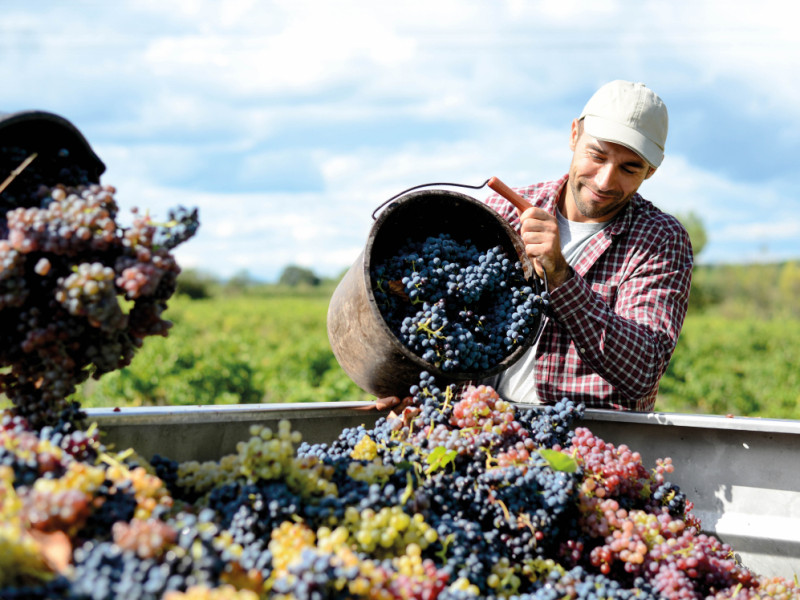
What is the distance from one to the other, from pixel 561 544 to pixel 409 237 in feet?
3.45

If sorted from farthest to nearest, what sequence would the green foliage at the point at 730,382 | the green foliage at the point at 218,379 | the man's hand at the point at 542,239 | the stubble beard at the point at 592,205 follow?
1. the green foliage at the point at 730,382
2. the green foliage at the point at 218,379
3. the stubble beard at the point at 592,205
4. the man's hand at the point at 542,239

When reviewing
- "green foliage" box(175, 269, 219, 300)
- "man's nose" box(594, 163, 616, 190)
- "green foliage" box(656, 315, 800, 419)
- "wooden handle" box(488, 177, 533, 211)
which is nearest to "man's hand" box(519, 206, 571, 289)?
"wooden handle" box(488, 177, 533, 211)

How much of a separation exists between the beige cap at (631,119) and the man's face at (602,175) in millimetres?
47

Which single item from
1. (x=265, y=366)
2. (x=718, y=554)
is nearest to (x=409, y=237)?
(x=718, y=554)

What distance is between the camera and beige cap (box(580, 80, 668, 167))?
8.07 ft

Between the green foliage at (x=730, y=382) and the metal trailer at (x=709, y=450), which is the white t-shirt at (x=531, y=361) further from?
the green foliage at (x=730, y=382)

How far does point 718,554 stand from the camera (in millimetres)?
1624

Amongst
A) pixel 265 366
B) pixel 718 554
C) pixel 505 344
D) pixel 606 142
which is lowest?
pixel 265 366

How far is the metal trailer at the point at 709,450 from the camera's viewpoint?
180cm

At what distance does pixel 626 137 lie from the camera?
245cm

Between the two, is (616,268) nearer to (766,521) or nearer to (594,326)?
(594,326)

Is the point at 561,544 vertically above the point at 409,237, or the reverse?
the point at 409,237

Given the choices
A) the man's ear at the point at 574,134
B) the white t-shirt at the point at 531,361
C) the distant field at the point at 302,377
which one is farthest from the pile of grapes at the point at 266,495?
the distant field at the point at 302,377

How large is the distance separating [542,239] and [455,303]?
1.06ft
